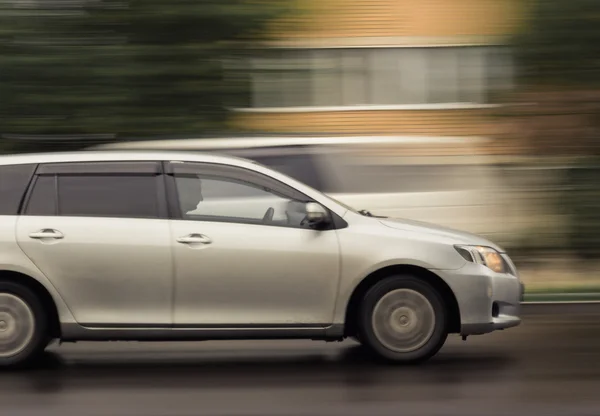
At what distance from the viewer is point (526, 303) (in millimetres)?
11258

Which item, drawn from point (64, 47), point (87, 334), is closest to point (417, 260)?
point (87, 334)

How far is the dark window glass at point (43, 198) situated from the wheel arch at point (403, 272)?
7.46 ft

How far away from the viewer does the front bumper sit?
7992 millimetres

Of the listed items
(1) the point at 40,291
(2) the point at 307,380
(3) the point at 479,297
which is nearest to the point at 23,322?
(1) the point at 40,291

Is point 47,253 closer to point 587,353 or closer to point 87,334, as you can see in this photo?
point 87,334

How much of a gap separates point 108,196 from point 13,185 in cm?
70

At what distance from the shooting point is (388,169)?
12500 mm

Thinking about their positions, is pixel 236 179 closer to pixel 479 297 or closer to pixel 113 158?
pixel 113 158

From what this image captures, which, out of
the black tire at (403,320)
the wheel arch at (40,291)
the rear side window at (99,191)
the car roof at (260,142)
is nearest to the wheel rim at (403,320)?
the black tire at (403,320)

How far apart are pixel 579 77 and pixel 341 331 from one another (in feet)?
21.3

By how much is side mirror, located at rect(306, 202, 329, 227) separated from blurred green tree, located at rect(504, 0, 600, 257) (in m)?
6.00

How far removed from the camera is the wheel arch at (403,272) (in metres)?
8.02

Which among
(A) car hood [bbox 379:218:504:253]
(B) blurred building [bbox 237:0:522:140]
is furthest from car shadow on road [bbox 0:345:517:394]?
(B) blurred building [bbox 237:0:522:140]

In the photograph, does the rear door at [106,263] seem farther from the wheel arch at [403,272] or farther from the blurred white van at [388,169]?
the blurred white van at [388,169]
